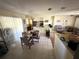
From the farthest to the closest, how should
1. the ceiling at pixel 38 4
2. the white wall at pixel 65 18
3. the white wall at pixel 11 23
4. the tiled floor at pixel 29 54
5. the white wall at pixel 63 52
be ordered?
1. the white wall at pixel 65 18
2. the white wall at pixel 11 23
3. the tiled floor at pixel 29 54
4. the ceiling at pixel 38 4
5. the white wall at pixel 63 52

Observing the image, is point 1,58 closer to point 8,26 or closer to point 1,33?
point 1,33

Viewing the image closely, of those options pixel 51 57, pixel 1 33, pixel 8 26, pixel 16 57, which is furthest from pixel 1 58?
pixel 51 57

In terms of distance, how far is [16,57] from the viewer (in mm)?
3408

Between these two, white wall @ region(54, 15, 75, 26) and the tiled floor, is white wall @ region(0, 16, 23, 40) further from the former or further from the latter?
white wall @ region(54, 15, 75, 26)

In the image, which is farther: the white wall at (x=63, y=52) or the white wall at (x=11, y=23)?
the white wall at (x=11, y=23)

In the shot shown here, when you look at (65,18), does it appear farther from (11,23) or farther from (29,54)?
(29,54)

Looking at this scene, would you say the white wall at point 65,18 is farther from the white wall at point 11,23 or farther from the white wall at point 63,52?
the white wall at point 63,52

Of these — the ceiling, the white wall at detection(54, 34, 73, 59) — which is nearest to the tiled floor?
the white wall at detection(54, 34, 73, 59)

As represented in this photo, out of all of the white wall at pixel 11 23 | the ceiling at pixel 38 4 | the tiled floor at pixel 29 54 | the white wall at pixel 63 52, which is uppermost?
the ceiling at pixel 38 4

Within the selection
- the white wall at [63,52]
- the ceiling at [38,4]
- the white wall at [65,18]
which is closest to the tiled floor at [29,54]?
the white wall at [63,52]

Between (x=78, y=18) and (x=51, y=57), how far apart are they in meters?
5.93

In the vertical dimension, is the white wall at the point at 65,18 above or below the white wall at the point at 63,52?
above

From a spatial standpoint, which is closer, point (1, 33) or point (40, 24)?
point (1, 33)

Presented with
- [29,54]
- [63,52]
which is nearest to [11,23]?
[29,54]
